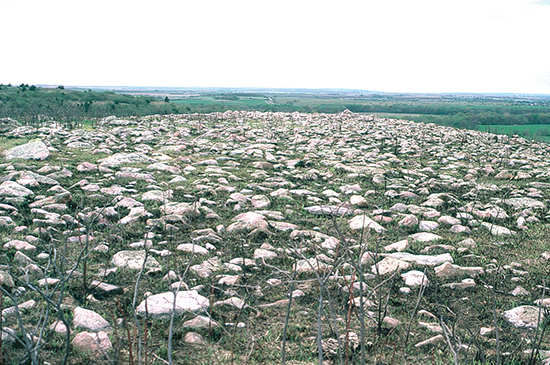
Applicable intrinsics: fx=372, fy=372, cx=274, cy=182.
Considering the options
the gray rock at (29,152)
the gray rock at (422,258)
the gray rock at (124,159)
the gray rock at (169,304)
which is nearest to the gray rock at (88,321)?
the gray rock at (169,304)

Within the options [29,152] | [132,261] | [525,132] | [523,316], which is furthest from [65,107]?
[525,132]

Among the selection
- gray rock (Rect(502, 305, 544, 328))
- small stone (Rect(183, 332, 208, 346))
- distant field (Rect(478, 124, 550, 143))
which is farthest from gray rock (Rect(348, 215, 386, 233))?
distant field (Rect(478, 124, 550, 143))

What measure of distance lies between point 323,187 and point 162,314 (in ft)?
16.1

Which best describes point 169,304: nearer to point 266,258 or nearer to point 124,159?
point 266,258

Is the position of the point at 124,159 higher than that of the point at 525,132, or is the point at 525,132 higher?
the point at 525,132

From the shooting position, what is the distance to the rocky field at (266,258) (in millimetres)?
2533

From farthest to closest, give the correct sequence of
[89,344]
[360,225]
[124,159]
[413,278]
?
[124,159], [360,225], [413,278], [89,344]

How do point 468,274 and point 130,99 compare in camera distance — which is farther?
point 130,99

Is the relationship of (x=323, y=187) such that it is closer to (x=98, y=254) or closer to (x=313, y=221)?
(x=313, y=221)

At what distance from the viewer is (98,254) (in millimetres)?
3961

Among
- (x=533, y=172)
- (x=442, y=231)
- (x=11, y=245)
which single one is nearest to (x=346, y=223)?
(x=442, y=231)

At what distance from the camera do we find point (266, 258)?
410 cm

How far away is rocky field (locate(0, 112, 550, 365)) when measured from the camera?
2533 millimetres

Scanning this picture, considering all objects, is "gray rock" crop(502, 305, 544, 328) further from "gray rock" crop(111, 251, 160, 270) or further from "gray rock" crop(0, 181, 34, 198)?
"gray rock" crop(0, 181, 34, 198)
